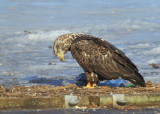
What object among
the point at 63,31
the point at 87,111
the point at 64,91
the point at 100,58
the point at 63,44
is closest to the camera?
the point at 87,111

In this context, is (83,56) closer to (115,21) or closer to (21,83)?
(21,83)

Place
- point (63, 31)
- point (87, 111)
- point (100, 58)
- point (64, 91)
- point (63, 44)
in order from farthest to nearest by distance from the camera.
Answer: point (63, 31), point (63, 44), point (100, 58), point (64, 91), point (87, 111)

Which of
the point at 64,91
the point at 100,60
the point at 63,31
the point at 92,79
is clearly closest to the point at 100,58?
the point at 100,60

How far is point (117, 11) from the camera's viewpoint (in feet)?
79.7

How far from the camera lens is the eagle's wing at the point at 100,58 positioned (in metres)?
9.95

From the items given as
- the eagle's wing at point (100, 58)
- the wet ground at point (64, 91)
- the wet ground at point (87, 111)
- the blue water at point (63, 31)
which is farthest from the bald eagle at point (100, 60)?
the wet ground at point (87, 111)

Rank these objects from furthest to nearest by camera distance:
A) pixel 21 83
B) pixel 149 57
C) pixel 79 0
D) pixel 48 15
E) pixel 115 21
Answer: pixel 79 0 → pixel 48 15 → pixel 115 21 → pixel 149 57 → pixel 21 83

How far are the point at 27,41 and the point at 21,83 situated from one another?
7.04m

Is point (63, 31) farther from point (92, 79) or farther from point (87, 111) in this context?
point (87, 111)

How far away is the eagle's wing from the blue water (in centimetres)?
136

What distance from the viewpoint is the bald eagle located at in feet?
32.4

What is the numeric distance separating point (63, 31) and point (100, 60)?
9.39m

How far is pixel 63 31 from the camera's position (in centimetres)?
1941

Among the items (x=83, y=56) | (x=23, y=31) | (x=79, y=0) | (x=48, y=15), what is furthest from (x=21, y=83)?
(x=79, y=0)
